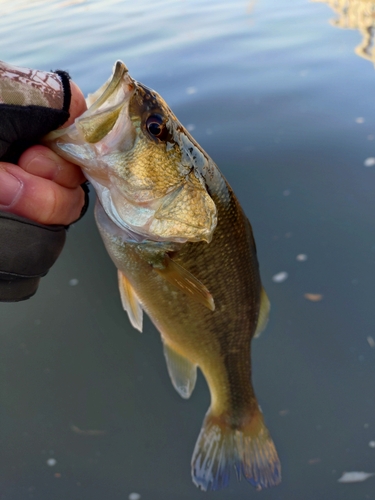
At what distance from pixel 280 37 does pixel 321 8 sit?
5.90 ft

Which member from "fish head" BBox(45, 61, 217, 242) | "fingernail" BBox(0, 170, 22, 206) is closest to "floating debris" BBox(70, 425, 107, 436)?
"fish head" BBox(45, 61, 217, 242)

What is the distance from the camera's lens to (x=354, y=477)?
1.75 m

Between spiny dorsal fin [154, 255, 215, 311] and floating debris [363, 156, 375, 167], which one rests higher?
spiny dorsal fin [154, 255, 215, 311]

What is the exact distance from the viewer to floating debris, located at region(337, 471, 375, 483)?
1.74 meters

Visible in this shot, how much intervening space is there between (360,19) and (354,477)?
5.60m

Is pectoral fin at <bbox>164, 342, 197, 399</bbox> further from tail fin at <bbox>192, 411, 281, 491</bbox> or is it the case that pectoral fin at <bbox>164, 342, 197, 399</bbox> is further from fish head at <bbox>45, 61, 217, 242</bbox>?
fish head at <bbox>45, 61, 217, 242</bbox>

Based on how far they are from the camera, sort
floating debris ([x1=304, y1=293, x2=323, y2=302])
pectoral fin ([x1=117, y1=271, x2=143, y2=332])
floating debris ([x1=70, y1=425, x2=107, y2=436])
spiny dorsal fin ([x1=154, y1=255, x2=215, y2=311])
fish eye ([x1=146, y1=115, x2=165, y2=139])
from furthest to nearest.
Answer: floating debris ([x1=304, y1=293, x2=323, y2=302]) → floating debris ([x1=70, y1=425, x2=107, y2=436]) → pectoral fin ([x1=117, y1=271, x2=143, y2=332]) → spiny dorsal fin ([x1=154, y1=255, x2=215, y2=311]) → fish eye ([x1=146, y1=115, x2=165, y2=139])

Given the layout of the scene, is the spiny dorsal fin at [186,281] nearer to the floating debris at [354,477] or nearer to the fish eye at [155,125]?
the fish eye at [155,125]

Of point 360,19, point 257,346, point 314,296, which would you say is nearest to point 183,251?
point 257,346

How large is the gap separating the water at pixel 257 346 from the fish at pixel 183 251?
158 millimetres

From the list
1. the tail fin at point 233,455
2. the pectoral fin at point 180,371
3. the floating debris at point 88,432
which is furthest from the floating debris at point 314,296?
the floating debris at point 88,432

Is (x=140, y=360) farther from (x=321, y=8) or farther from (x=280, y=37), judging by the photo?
(x=321, y=8)

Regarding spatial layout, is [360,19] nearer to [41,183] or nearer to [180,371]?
[180,371]

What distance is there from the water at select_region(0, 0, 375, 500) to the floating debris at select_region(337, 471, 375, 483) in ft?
0.07
